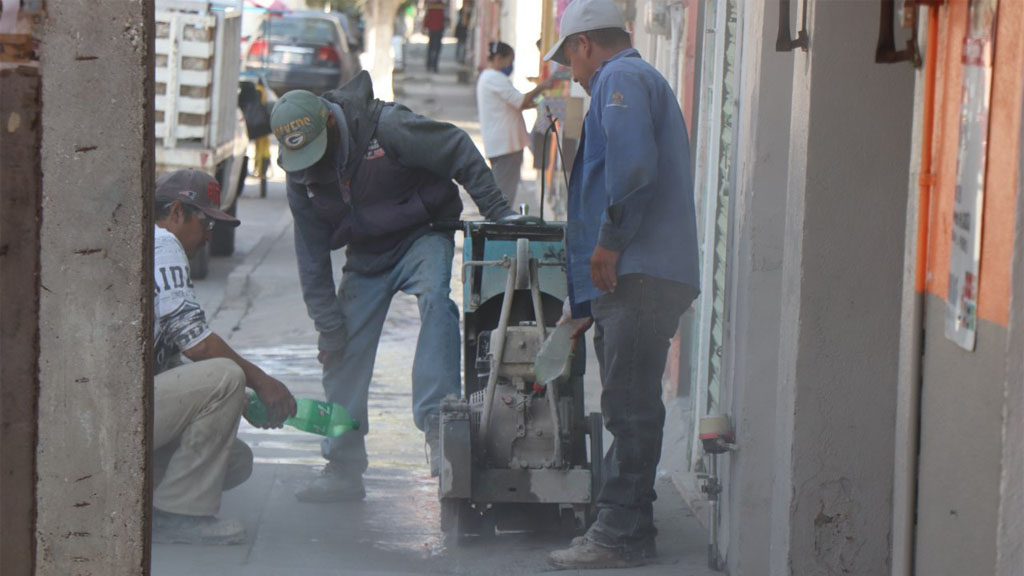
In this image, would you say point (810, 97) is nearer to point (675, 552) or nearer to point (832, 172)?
point (832, 172)

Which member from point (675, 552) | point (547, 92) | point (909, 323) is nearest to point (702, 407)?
point (675, 552)

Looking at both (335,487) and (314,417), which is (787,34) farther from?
(335,487)

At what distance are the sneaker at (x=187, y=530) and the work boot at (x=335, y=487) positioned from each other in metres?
0.72

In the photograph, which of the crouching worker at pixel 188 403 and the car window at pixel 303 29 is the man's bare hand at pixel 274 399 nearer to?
the crouching worker at pixel 188 403

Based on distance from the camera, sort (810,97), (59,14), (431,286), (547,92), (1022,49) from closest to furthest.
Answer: (1022,49), (59,14), (810,97), (431,286), (547,92)

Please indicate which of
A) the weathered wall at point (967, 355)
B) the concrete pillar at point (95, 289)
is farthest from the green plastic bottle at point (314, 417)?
the weathered wall at point (967, 355)

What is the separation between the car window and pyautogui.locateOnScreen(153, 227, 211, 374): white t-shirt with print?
22.4 meters

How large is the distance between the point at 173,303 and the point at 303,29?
23.0 meters

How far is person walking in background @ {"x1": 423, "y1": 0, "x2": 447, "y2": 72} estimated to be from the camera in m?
38.6

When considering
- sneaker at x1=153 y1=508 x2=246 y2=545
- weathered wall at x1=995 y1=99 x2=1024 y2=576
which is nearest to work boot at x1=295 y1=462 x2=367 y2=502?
sneaker at x1=153 y1=508 x2=246 y2=545

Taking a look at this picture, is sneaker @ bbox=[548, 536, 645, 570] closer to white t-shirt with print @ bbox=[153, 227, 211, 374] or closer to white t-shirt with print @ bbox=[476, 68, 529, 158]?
white t-shirt with print @ bbox=[153, 227, 211, 374]

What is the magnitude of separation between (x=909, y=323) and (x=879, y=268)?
66 cm

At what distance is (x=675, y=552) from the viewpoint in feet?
18.5

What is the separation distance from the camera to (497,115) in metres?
12.7
